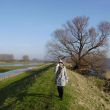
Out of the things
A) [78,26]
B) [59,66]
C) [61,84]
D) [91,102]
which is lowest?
[91,102]

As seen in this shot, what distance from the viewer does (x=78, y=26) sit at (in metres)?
58.4

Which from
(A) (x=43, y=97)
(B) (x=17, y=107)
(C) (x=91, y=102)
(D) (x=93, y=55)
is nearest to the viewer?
(B) (x=17, y=107)

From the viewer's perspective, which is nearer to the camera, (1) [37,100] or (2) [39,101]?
(2) [39,101]

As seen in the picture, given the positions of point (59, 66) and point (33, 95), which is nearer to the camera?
point (59, 66)

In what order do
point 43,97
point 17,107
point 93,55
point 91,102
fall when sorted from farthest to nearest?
1. point 93,55
2. point 91,102
3. point 43,97
4. point 17,107

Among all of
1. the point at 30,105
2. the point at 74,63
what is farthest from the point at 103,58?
the point at 30,105

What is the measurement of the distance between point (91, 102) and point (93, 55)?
39.0 metres

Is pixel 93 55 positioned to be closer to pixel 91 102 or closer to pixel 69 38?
pixel 69 38

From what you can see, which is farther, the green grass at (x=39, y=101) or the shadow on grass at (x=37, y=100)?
the shadow on grass at (x=37, y=100)

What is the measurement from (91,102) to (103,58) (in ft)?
130

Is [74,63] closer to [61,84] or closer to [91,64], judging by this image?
[91,64]

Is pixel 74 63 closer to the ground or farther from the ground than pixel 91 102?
farther from the ground

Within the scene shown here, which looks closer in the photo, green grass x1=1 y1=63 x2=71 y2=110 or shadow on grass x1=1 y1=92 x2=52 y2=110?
green grass x1=1 y1=63 x2=71 y2=110

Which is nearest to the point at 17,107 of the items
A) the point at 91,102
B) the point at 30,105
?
the point at 30,105
